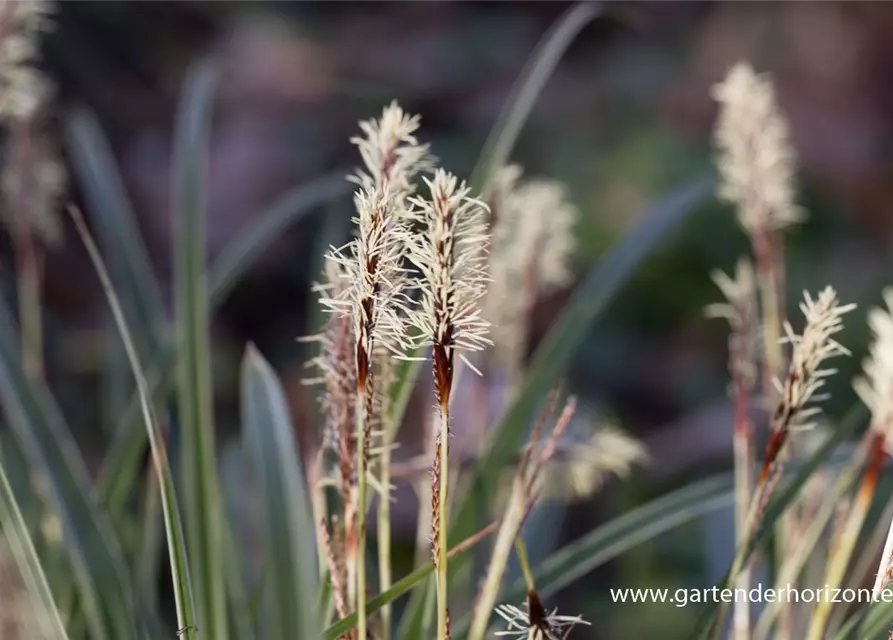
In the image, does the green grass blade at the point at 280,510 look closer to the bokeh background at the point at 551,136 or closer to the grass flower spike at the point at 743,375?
the grass flower spike at the point at 743,375

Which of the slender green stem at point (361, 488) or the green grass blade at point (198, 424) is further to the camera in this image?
the green grass blade at point (198, 424)

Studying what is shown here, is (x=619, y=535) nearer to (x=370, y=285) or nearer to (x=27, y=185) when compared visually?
(x=370, y=285)

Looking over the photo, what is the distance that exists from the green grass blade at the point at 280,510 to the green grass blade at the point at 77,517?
0.07m

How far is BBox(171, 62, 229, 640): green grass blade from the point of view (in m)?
0.32

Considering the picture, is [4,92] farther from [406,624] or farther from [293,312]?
[293,312]

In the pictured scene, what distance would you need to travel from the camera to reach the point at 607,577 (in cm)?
106

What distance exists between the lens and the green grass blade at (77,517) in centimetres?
34

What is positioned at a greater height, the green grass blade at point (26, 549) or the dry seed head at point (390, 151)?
the dry seed head at point (390, 151)

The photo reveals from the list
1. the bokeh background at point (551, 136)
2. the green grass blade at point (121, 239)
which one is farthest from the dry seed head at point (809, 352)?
the bokeh background at point (551, 136)

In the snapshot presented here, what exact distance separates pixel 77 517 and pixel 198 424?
0.20 ft

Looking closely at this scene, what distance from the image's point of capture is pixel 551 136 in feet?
5.28

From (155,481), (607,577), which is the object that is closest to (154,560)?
(155,481)

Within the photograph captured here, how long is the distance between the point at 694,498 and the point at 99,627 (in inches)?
9.2

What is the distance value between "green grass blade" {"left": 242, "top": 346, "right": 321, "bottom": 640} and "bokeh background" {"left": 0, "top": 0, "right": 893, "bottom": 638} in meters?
0.84
